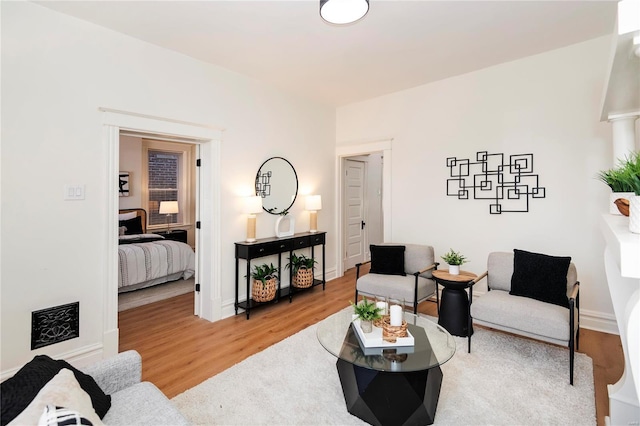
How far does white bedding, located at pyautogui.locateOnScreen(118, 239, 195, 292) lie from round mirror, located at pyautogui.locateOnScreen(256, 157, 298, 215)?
174 centimetres

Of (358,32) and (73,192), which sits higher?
(358,32)

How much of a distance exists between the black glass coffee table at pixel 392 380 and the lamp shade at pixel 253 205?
2128 millimetres

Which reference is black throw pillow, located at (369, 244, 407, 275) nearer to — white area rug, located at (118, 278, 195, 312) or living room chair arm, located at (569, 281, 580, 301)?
living room chair arm, located at (569, 281, 580, 301)

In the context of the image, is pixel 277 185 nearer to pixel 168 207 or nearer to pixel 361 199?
pixel 361 199

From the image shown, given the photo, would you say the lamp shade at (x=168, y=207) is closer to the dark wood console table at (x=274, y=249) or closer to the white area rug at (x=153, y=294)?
the white area rug at (x=153, y=294)

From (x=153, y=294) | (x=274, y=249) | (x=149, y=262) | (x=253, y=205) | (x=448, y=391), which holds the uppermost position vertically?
(x=253, y=205)

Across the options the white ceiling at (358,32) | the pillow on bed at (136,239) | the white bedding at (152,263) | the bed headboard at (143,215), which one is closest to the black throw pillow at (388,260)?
the white ceiling at (358,32)

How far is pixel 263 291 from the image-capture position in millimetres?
3854

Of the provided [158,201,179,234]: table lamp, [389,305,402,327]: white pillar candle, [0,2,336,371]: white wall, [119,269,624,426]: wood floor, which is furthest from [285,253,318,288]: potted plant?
[158,201,179,234]: table lamp

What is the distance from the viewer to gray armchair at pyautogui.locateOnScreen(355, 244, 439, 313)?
11.1 feet

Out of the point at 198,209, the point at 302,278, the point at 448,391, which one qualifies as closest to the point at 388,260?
the point at 302,278

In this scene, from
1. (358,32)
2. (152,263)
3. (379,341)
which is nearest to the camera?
(379,341)

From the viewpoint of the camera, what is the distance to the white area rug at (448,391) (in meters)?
1.98

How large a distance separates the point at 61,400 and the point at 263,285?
2.78 meters
